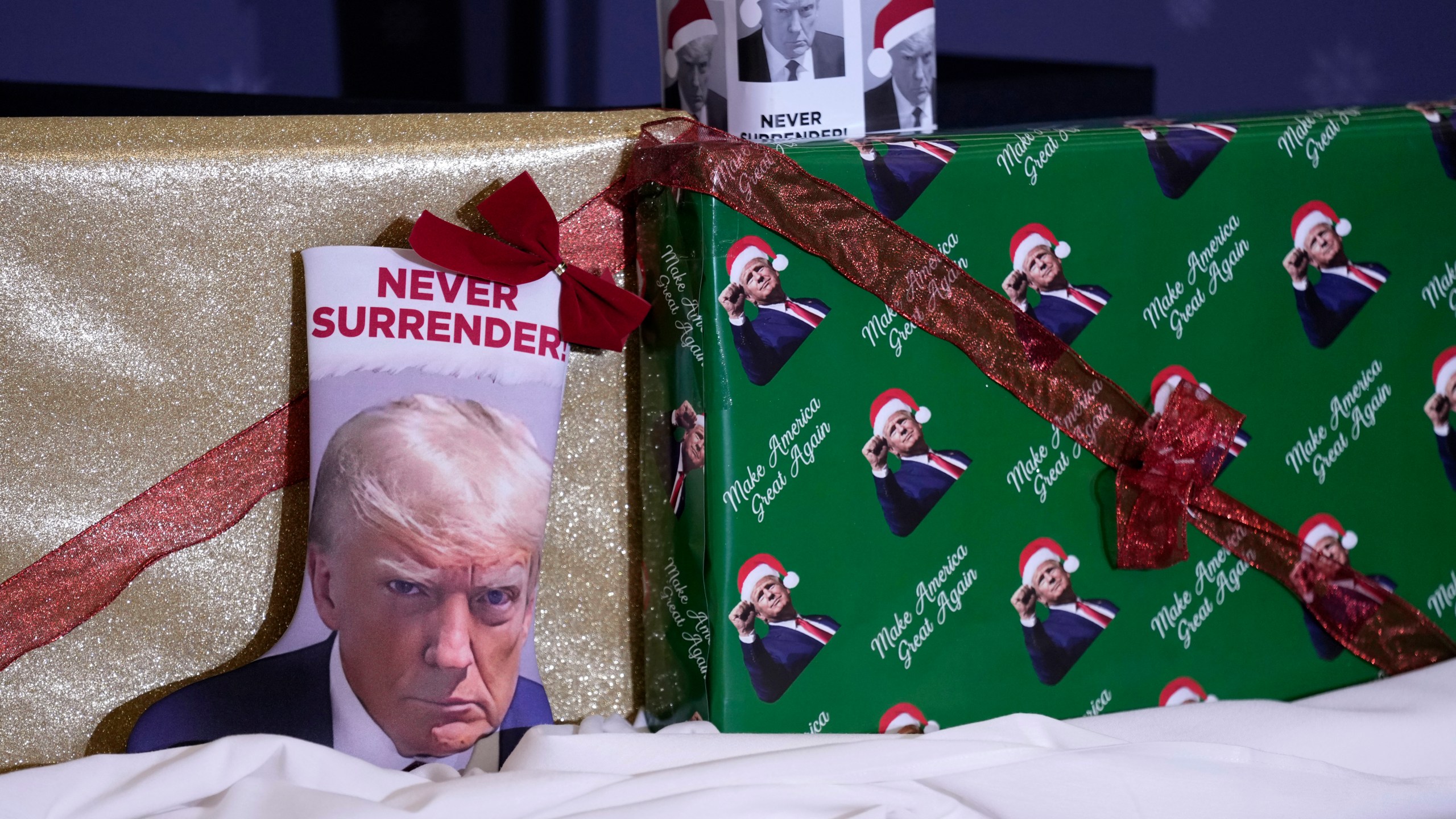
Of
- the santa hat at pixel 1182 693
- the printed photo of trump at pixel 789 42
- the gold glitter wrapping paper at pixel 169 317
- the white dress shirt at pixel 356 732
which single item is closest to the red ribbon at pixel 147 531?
the gold glitter wrapping paper at pixel 169 317

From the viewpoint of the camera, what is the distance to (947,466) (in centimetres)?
66

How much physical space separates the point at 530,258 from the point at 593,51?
466 mm

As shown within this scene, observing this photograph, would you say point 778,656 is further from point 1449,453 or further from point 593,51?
point 593,51

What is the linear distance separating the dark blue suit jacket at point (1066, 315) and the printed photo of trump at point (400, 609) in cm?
32

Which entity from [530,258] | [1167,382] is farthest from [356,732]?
[1167,382]

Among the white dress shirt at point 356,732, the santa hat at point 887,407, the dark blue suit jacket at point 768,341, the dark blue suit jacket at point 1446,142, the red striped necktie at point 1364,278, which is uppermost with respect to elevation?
the dark blue suit jacket at point 1446,142

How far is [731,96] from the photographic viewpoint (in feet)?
2.21

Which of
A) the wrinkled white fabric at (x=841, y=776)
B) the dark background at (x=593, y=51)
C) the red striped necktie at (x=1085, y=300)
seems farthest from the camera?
the dark background at (x=593, y=51)

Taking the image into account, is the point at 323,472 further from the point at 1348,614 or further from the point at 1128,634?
the point at 1348,614

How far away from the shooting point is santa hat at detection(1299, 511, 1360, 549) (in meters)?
0.74

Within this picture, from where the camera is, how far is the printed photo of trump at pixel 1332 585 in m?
0.74

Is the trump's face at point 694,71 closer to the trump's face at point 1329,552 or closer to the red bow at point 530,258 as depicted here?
the red bow at point 530,258

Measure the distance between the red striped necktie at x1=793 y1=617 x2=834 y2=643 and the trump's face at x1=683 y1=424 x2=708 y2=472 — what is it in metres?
0.10

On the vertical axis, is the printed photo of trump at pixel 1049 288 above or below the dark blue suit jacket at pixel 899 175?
below
